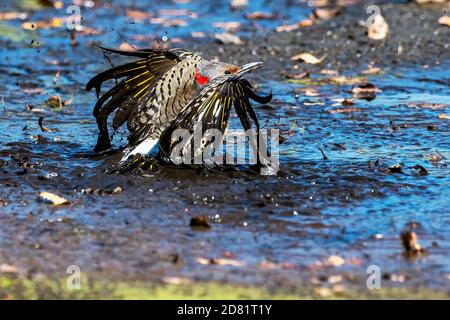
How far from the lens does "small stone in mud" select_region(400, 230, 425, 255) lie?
5.59m

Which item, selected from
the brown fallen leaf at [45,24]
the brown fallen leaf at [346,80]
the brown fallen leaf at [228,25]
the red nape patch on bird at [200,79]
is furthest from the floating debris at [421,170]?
the brown fallen leaf at [45,24]

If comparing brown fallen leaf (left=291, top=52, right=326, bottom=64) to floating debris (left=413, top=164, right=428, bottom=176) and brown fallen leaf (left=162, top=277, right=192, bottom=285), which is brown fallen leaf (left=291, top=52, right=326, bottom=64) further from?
brown fallen leaf (left=162, top=277, right=192, bottom=285)

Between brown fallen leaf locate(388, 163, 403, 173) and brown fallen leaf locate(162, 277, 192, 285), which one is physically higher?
brown fallen leaf locate(388, 163, 403, 173)

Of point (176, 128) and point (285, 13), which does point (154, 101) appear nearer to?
point (176, 128)

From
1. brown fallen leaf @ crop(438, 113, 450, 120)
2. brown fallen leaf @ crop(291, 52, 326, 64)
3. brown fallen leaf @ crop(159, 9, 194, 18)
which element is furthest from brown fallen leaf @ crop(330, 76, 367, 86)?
brown fallen leaf @ crop(159, 9, 194, 18)

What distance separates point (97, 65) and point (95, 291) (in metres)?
6.63

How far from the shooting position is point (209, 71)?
286 inches

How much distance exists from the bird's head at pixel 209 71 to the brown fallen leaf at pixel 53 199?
1416 millimetres

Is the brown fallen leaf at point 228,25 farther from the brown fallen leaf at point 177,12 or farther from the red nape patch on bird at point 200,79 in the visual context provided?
the red nape patch on bird at point 200,79

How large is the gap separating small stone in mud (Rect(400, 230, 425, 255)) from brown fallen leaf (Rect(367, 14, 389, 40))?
6.96m

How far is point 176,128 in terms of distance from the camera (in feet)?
22.7

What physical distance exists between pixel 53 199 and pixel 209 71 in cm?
155

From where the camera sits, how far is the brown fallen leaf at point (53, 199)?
21.3ft

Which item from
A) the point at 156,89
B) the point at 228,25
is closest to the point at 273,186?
the point at 156,89
